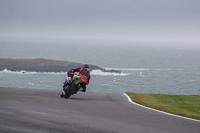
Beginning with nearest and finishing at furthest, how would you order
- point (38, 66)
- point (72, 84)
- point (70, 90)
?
point (72, 84) → point (70, 90) → point (38, 66)

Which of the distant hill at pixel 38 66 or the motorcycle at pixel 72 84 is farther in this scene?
the distant hill at pixel 38 66

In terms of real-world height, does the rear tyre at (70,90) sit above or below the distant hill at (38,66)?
below

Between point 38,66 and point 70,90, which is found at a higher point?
point 38,66

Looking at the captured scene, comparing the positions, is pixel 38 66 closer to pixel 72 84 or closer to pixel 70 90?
pixel 70 90

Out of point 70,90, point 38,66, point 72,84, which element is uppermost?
point 38,66

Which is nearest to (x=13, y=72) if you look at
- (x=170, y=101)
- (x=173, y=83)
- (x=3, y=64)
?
(x=3, y=64)

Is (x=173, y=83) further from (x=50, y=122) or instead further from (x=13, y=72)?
(x=50, y=122)

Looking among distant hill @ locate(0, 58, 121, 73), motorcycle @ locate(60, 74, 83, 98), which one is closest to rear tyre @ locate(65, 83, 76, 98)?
motorcycle @ locate(60, 74, 83, 98)

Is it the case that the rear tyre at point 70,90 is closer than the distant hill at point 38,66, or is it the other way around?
the rear tyre at point 70,90

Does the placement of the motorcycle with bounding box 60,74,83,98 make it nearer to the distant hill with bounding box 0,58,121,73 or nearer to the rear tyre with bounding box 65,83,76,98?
the rear tyre with bounding box 65,83,76,98

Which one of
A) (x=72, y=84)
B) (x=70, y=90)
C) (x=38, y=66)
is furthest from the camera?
(x=38, y=66)

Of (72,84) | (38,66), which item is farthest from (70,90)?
(38,66)

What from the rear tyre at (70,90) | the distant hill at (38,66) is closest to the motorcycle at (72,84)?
the rear tyre at (70,90)

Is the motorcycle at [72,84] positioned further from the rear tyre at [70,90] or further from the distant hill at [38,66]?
the distant hill at [38,66]
